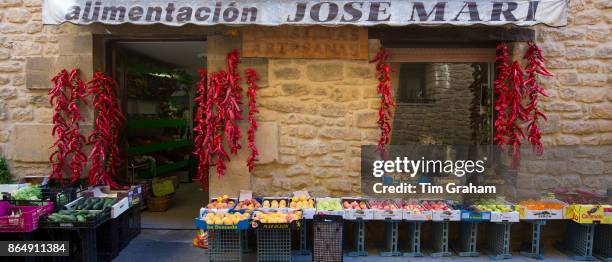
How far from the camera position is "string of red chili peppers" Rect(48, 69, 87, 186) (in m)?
5.14

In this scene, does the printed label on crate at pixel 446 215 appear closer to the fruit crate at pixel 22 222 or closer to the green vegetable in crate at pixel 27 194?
the fruit crate at pixel 22 222

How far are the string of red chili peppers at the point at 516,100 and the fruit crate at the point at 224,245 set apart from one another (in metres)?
3.48

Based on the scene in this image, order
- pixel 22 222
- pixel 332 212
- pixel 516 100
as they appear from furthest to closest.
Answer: pixel 516 100 < pixel 332 212 < pixel 22 222

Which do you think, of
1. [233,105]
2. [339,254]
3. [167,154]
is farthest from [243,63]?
[167,154]

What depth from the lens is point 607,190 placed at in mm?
5289

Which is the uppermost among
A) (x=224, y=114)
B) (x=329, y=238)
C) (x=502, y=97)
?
(x=502, y=97)

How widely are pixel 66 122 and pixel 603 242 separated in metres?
6.92

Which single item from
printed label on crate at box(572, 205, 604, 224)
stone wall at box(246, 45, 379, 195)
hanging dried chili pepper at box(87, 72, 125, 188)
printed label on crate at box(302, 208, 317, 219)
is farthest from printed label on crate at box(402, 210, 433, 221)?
hanging dried chili pepper at box(87, 72, 125, 188)

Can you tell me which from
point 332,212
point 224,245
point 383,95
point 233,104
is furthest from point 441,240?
point 233,104

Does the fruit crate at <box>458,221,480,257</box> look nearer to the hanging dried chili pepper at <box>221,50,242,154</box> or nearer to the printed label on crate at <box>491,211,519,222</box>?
the printed label on crate at <box>491,211,519,222</box>

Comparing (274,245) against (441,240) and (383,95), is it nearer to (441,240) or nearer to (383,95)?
(441,240)

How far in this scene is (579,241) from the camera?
16.1 feet

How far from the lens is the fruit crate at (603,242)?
4.82 m

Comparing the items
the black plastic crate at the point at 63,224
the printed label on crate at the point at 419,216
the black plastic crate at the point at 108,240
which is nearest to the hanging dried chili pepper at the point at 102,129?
the black plastic crate at the point at 108,240
